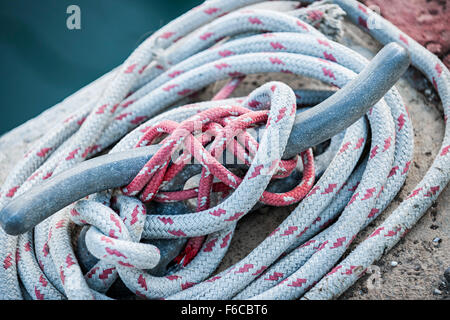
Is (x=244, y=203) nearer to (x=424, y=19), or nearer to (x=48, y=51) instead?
(x=424, y=19)

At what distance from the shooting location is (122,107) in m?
1.30

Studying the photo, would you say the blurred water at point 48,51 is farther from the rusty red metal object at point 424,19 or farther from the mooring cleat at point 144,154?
the mooring cleat at point 144,154

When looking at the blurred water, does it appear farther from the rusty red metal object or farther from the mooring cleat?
the mooring cleat

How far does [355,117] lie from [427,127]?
1.27 ft

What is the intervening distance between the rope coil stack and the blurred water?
1065 millimetres

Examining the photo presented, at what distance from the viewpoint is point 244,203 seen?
3.03ft

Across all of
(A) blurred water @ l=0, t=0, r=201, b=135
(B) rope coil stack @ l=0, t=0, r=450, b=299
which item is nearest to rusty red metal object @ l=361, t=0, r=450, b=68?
(B) rope coil stack @ l=0, t=0, r=450, b=299

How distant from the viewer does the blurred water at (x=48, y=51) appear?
2148mm

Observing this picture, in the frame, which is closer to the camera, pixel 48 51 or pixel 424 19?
pixel 424 19

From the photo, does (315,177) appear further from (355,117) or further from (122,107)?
(122,107)

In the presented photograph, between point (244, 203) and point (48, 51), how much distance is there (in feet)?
5.42

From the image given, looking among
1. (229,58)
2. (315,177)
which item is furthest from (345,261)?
(229,58)

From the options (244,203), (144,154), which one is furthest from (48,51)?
(244,203)

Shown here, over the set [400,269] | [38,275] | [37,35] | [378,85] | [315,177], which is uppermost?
A: [37,35]
